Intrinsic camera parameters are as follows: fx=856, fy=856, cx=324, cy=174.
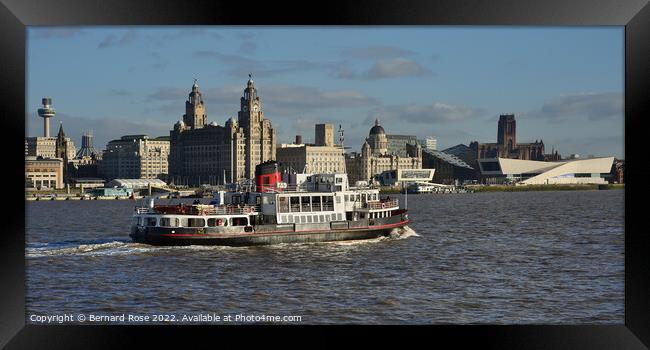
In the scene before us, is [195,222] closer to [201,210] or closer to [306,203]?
[201,210]

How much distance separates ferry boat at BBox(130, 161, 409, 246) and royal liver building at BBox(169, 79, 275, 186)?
113 meters

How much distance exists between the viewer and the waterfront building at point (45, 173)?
12503 centimetres

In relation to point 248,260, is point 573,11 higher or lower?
higher

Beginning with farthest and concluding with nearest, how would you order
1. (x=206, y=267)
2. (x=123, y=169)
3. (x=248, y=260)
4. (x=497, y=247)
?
1. (x=123, y=169)
2. (x=497, y=247)
3. (x=248, y=260)
4. (x=206, y=267)

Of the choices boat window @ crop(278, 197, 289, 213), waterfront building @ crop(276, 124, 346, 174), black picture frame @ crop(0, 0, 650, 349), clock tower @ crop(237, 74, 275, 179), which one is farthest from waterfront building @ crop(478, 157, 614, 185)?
black picture frame @ crop(0, 0, 650, 349)

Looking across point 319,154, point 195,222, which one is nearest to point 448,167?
point 319,154

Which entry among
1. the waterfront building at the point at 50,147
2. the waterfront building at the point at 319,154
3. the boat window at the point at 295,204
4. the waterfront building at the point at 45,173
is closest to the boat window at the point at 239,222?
the boat window at the point at 295,204

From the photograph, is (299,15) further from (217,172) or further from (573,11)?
(217,172)

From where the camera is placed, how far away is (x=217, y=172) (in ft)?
490

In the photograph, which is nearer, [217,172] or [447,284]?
[447,284]

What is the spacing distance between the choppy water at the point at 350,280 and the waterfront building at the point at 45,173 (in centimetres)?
9924
